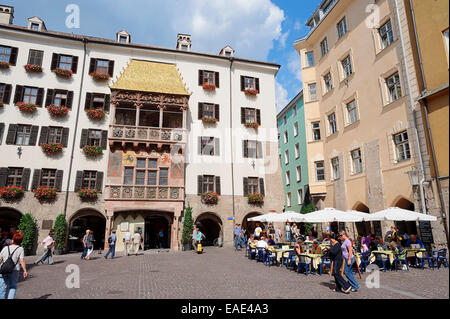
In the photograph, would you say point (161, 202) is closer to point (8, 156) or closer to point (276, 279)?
point (8, 156)

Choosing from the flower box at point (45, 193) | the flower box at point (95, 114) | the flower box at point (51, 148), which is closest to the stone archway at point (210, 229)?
the flower box at point (45, 193)

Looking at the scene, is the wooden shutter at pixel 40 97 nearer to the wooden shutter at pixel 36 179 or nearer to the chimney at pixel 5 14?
the wooden shutter at pixel 36 179

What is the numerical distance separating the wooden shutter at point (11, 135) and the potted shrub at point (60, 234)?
274 inches

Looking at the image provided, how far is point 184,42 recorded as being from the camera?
2944cm

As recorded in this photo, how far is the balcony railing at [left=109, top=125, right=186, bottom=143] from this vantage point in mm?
23778

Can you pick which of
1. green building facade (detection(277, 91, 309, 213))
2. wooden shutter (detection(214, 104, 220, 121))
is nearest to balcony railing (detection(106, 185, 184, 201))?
wooden shutter (detection(214, 104, 220, 121))

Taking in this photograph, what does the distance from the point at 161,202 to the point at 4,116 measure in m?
13.9

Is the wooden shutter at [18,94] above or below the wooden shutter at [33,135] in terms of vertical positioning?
above

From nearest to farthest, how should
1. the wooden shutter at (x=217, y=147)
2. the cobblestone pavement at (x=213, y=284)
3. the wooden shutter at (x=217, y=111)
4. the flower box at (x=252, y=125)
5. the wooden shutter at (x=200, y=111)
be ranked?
the cobblestone pavement at (x=213, y=284) < the wooden shutter at (x=217, y=147) < the wooden shutter at (x=200, y=111) < the wooden shutter at (x=217, y=111) < the flower box at (x=252, y=125)

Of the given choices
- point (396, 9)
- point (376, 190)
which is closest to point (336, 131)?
point (376, 190)

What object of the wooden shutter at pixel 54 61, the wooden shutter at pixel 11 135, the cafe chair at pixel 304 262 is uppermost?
the wooden shutter at pixel 54 61

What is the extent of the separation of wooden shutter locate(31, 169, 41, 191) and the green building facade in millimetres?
26618

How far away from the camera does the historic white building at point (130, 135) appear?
22797 millimetres

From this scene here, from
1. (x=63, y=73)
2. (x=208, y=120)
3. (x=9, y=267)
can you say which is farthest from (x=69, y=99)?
(x=9, y=267)
